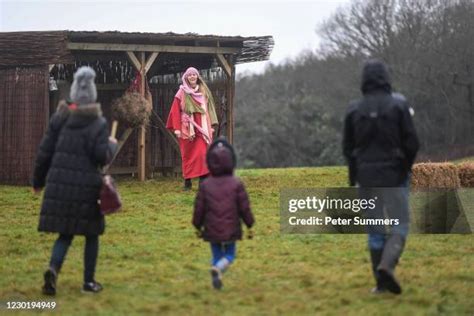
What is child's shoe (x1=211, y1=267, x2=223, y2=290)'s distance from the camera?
6.46 meters

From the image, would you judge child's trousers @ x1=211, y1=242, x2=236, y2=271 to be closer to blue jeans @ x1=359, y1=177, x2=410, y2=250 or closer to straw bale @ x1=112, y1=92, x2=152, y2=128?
blue jeans @ x1=359, y1=177, x2=410, y2=250

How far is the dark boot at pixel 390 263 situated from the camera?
613 cm

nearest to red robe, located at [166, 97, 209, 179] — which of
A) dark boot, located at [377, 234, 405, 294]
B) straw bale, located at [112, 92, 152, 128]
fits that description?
straw bale, located at [112, 92, 152, 128]

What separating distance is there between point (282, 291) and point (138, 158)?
968cm

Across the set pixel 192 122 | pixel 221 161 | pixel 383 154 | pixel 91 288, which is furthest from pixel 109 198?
pixel 192 122

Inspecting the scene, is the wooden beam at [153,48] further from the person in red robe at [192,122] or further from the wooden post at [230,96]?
the person in red robe at [192,122]

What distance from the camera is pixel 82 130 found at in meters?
6.57

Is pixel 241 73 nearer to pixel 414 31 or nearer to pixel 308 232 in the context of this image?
pixel 414 31

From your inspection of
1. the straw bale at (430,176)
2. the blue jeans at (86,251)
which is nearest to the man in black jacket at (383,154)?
the blue jeans at (86,251)

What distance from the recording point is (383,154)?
632 cm

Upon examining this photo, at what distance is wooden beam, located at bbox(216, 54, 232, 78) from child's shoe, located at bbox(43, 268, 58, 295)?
10.3m

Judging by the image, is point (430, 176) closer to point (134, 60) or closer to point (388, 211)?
point (134, 60)

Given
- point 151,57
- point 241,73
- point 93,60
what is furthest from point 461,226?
point 241,73

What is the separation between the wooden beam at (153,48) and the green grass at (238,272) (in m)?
4.45
